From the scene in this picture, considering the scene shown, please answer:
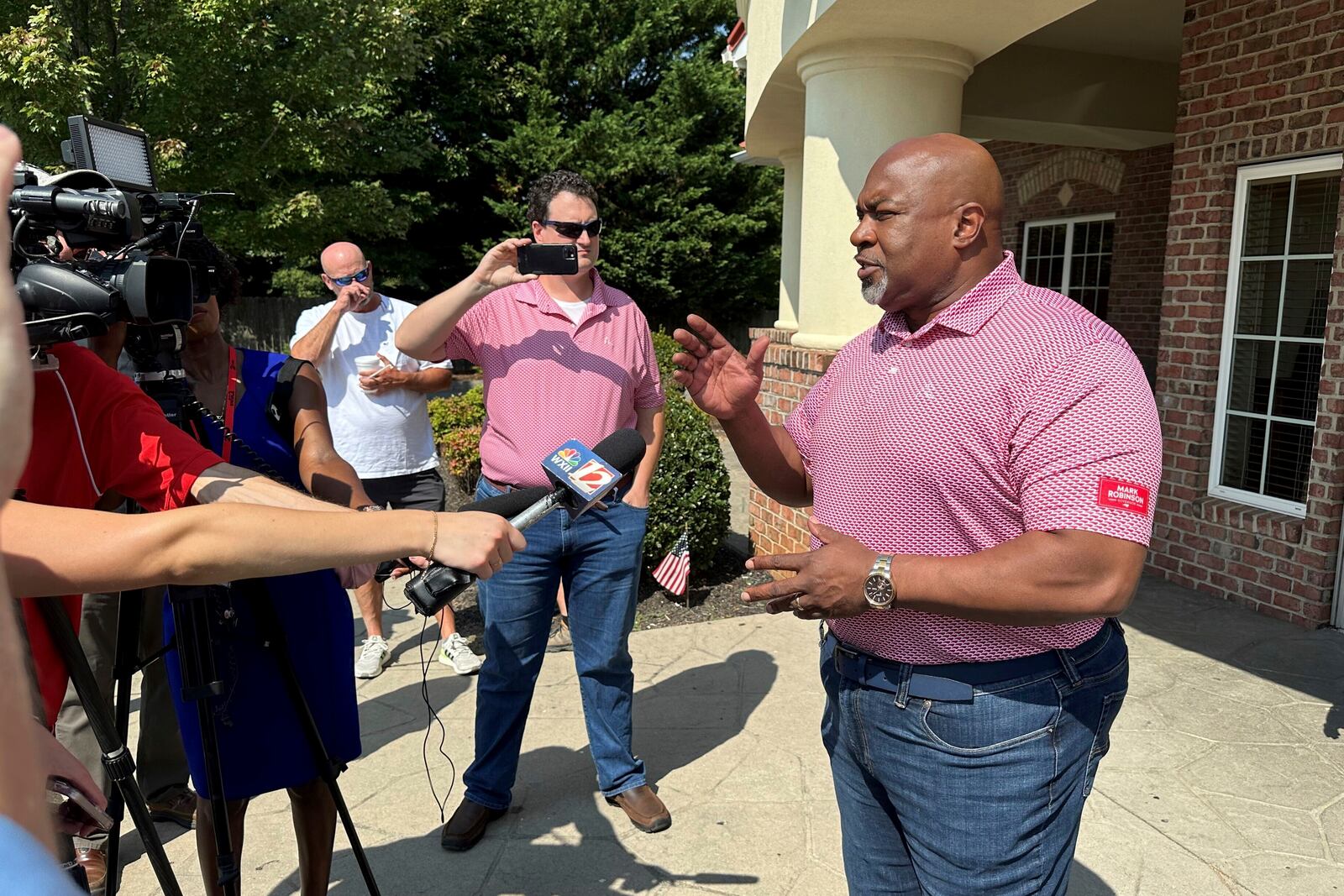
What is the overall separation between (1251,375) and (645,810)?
4.71m

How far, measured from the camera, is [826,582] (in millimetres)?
1772

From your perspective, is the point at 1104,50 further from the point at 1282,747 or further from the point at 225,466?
the point at 225,466

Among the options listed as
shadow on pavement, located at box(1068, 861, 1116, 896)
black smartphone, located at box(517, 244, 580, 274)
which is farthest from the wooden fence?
shadow on pavement, located at box(1068, 861, 1116, 896)

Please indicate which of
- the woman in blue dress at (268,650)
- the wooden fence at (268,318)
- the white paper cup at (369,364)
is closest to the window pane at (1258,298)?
the white paper cup at (369,364)

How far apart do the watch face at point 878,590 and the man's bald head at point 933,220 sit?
67 cm

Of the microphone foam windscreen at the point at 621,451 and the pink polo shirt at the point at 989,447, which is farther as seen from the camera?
the microphone foam windscreen at the point at 621,451

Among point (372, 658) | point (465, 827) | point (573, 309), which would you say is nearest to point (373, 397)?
point (372, 658)

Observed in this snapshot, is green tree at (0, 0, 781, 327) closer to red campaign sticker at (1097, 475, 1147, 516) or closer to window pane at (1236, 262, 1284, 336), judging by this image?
window pane at (1236, 262, 1284, 336)

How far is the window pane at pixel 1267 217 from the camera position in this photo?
5.38 meters

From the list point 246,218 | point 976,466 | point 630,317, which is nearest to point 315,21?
point 246,218

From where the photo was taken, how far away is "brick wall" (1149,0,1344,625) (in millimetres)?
5016

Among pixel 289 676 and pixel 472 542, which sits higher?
pixel 472 542

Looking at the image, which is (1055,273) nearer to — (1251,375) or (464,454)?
(1251,375)

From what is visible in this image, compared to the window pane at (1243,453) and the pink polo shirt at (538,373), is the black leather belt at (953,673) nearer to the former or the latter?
the pink polo shirt at (538,373)
